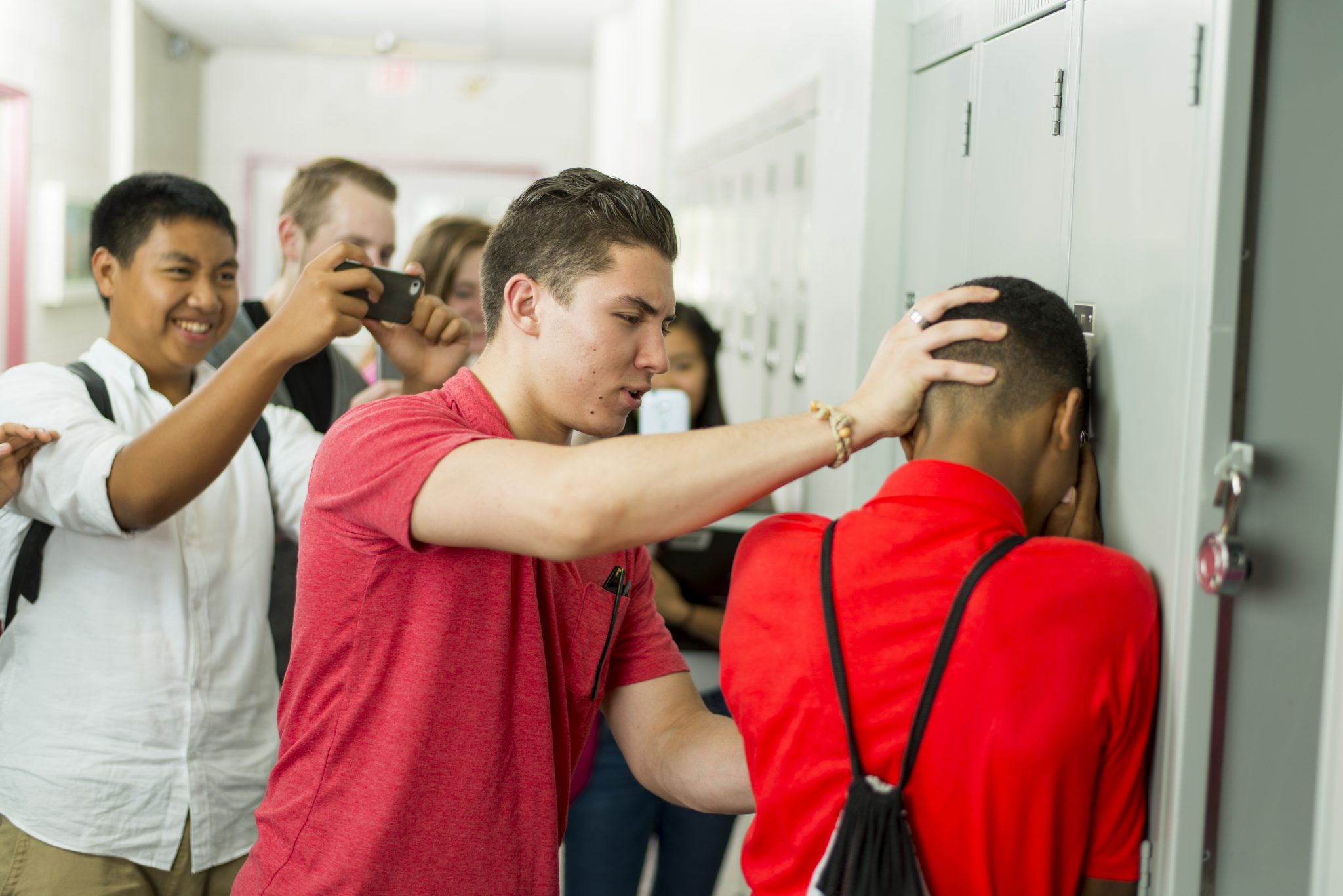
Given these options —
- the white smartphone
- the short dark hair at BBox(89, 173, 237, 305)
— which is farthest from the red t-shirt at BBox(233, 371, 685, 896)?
the white smartphone

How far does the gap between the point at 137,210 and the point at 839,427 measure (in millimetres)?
1351

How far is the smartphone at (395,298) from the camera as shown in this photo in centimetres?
160

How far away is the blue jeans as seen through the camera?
2174mm

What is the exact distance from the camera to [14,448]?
59.5 inches

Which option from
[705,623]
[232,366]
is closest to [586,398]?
[232,366]

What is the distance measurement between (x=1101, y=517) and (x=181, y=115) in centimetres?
733

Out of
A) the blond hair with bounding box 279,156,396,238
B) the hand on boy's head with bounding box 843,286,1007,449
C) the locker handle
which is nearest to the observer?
the hand on boy's head with bounding box 843,286,1007,449

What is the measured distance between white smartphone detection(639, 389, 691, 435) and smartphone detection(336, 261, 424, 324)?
0.88m

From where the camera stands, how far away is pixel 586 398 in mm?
1282

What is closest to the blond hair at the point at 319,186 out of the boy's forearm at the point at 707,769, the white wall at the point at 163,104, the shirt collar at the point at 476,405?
the shirt collar at the point at 476,405

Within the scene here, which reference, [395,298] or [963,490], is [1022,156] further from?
[395,298]

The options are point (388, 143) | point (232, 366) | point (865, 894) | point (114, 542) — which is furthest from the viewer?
point (388, 143)

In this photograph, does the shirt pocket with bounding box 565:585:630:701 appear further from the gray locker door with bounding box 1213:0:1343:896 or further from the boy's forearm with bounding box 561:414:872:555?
the gray locker door with bounding box 1213:0:1343:896

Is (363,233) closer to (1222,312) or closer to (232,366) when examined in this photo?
(232,366)
